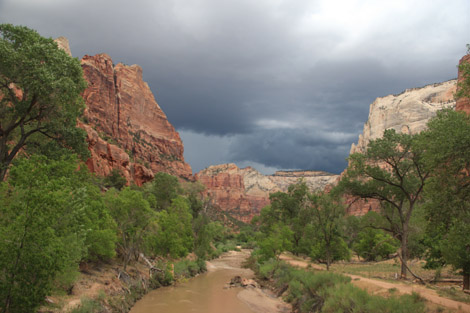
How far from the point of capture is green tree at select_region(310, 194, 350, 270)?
3092 centimetres

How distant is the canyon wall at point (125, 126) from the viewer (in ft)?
229

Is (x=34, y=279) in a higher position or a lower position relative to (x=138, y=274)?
higher

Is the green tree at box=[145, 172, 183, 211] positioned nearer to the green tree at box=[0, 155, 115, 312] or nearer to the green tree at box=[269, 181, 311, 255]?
the green tree at box=[269, 181, 311, 255]

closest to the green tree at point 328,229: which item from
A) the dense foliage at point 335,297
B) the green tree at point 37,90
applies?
the dense foliage at point 335,297

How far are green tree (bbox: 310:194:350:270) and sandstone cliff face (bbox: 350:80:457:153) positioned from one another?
9562 centimetres

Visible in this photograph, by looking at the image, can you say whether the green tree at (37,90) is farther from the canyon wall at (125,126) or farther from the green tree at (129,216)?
the canyon wall at (125,126)

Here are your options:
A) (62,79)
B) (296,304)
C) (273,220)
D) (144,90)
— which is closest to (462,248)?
(296,304)

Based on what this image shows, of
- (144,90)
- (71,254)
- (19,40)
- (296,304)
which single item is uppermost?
(144,90)

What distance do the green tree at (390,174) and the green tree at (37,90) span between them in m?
20.2

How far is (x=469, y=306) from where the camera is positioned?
1194cm

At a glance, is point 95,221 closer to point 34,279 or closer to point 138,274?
point 138,274

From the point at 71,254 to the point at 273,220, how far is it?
50.2 meters

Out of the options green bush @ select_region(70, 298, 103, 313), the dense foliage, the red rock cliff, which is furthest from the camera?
the red rock cliff

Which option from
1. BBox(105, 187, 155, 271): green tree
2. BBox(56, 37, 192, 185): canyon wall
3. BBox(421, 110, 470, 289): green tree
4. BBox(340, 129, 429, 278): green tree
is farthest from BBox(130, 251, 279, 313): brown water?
BBox(56, 37, 192, 185): canyon wall
